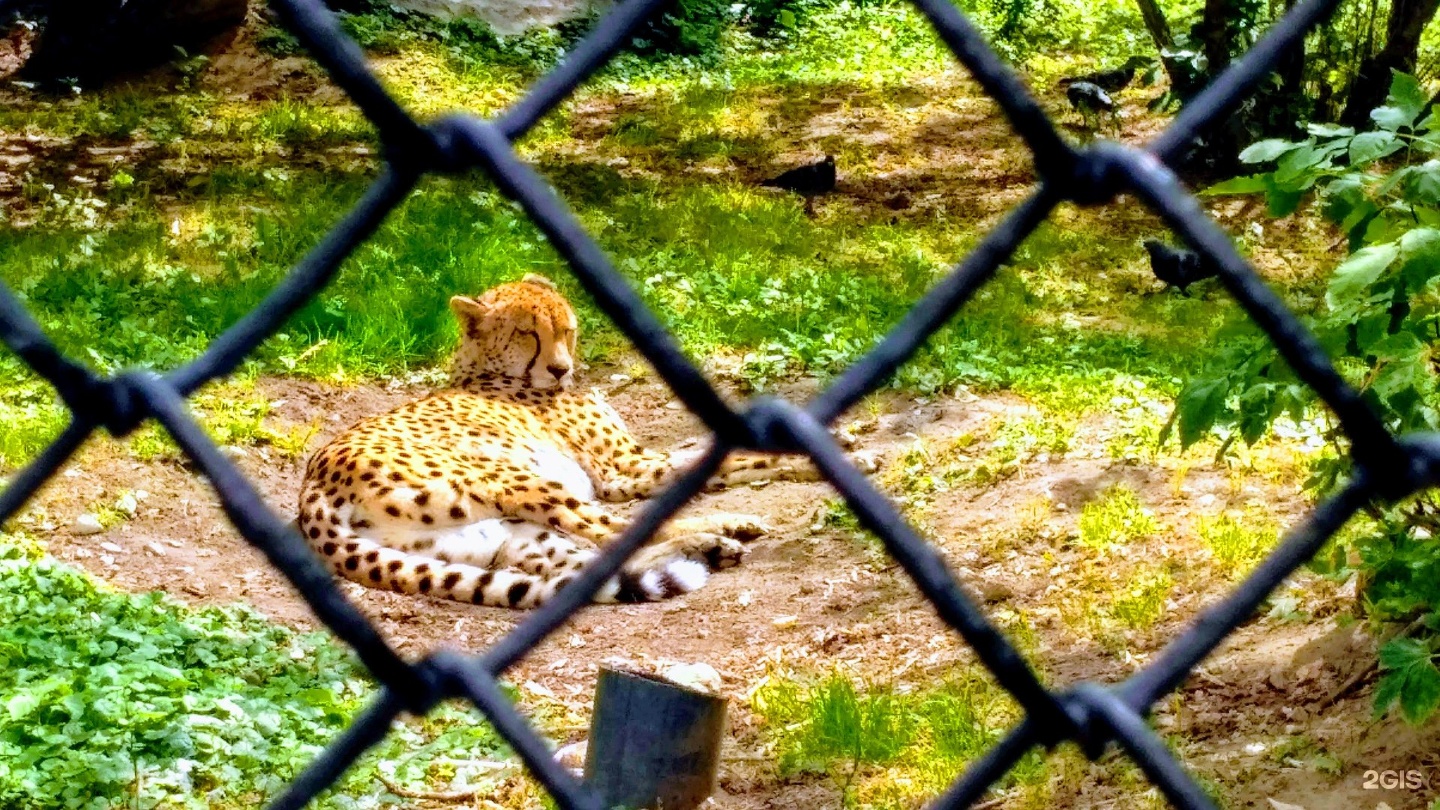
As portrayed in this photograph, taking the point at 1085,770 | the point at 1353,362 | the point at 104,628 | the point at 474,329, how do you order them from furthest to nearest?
the point at 474,329
the point at 104,628
the point at 1085,770
the point at 1353,362

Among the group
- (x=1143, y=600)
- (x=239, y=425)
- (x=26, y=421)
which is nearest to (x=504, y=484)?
(x=239, y=425)

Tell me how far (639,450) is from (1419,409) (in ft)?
13.7

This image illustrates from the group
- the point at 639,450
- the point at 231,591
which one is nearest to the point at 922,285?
the point at 639,450

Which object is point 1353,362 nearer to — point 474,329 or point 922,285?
point 474,329

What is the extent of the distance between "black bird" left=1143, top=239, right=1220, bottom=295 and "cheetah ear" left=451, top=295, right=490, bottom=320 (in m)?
3.23

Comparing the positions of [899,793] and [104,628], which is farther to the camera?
[104,628]

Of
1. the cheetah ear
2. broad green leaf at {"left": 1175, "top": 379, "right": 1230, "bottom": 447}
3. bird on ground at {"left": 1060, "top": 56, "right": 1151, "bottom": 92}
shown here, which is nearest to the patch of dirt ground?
broad green leaf at {"left": 1175, "top": 379, "right": 1230, "bottom": 447}

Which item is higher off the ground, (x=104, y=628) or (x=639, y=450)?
(x=639, y=450)

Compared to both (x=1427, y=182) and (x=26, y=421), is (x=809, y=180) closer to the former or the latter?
(x=26, y=421)

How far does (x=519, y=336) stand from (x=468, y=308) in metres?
0.26

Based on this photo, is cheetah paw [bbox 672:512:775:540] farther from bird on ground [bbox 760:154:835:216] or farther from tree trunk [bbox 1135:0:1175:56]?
tree trunk [bbox 1135:0:1175:56]

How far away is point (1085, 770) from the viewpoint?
3.37 m

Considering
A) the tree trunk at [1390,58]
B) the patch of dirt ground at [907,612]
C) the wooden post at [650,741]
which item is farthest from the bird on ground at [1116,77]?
the wooden post at [650,741]

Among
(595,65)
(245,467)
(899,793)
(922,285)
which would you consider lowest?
(595,65)
